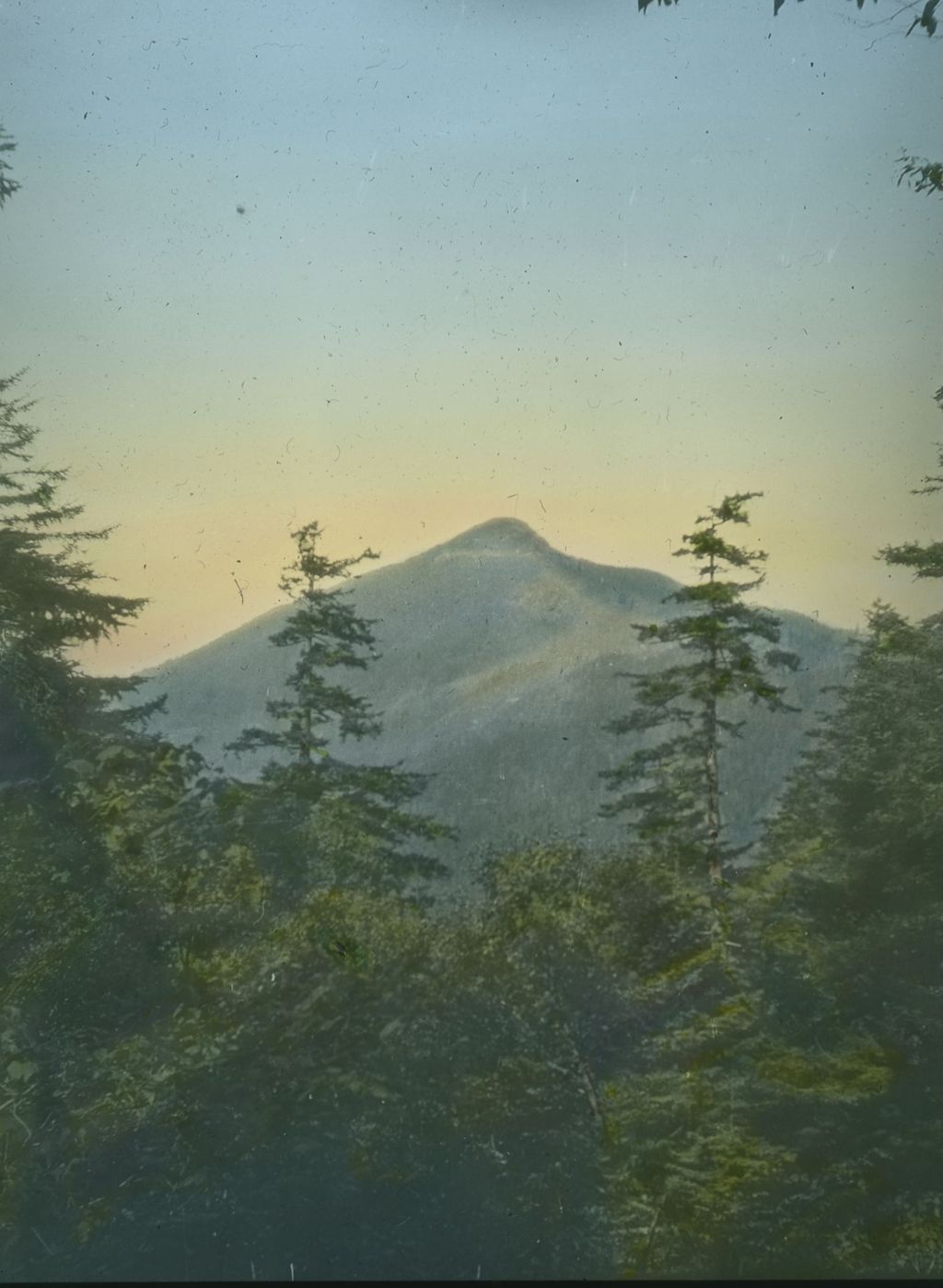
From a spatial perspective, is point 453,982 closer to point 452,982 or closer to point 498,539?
point 452,982

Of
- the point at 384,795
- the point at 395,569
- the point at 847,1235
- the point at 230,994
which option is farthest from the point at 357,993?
the point at 847,1235

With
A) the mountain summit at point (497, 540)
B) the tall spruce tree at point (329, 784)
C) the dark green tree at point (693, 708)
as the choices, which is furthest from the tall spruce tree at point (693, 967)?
the tall spruce tree at point (329, 784)

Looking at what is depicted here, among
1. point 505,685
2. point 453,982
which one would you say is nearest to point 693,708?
point 505,685

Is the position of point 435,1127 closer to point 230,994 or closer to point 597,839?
point 230,994

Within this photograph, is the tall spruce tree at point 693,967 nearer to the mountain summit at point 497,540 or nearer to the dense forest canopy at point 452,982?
the dense forest canopy at point 452,982

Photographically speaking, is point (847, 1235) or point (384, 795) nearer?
point (847, 1235)

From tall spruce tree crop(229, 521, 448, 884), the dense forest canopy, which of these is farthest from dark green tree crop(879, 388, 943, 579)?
tall spruce tree crop(229, 521, 448, 884)

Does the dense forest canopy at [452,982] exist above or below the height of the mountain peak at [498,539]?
below
